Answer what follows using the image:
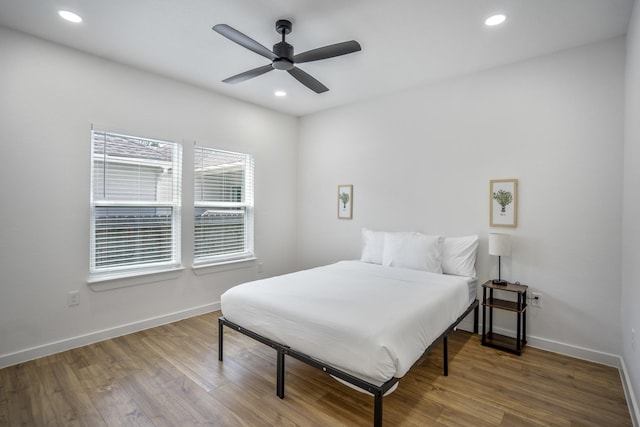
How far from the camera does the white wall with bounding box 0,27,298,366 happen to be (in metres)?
2.73

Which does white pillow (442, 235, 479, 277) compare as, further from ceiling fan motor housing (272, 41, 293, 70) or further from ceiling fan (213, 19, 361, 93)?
ceiling fan motor housing (272, 41, 293, 70)

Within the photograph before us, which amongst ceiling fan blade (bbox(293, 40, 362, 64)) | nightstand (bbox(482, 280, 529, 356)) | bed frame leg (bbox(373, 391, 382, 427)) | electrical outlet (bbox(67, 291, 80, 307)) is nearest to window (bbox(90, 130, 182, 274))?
electrical outlet (bbox(67, 291, 80, 307))

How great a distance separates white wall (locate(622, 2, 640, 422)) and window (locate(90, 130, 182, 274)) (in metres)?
4.20

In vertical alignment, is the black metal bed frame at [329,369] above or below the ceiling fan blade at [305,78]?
below

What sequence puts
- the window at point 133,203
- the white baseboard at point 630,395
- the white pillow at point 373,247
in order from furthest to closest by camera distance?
1. the white pillow at point 373,247
2. the window at point 133,203
3. the white baseboard at point 630,395

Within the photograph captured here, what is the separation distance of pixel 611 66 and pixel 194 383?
4.46 metres

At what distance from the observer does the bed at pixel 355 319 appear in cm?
187

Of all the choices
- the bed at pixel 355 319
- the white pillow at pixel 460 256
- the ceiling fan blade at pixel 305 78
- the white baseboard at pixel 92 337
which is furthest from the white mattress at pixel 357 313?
the ceiling fan blade at pixel 305 78

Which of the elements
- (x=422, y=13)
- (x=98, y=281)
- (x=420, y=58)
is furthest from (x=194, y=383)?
(x=420, y=58)

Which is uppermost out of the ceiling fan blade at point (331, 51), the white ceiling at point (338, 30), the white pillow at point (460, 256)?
the white ceiling at point (338, 30)

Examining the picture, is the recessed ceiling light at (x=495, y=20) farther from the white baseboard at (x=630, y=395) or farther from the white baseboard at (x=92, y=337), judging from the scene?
the white baseboard at (x=92, y=337)

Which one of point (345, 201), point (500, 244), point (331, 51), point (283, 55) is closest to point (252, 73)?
point (283, 55)

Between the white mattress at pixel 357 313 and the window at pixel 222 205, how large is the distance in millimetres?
1563

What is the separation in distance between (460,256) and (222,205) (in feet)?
9.97
